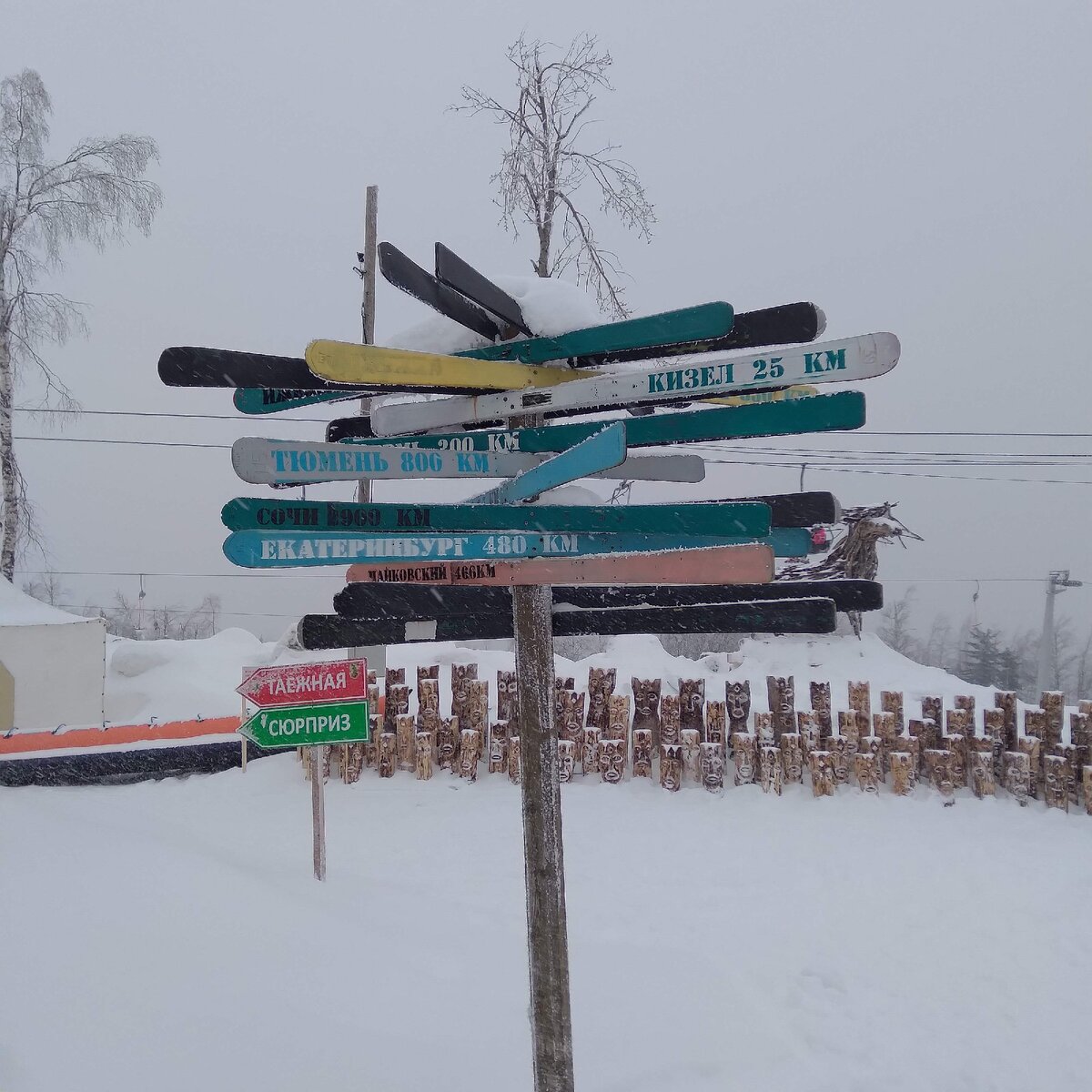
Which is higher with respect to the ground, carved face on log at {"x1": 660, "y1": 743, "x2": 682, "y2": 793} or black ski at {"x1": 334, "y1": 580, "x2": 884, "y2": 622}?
black ski at {"x1": 334, "y1": 580, "x2": 884, "y2": 622}

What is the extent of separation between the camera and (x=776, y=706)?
9211mm

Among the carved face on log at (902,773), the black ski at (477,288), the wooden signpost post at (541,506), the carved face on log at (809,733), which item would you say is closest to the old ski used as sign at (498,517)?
the wooden signpost post at (541,506)

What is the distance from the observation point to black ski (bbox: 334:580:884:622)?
8.37 feet

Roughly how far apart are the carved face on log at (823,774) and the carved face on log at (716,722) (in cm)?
105

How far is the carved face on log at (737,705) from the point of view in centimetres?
921

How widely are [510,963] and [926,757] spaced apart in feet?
19.2

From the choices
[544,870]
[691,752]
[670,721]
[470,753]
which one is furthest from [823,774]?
[544,870]

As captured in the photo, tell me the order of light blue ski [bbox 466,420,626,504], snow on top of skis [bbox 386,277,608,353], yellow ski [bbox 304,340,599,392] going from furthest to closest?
snow on top of skis [bbox 386,277,608,353]
yellow ski [bbox 304,340,599,392]
light blue ski [bbox 466,420,626,504]

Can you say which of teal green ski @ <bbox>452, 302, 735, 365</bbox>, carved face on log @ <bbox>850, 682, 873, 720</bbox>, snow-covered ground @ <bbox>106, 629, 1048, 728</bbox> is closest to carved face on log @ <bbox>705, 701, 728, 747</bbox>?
carved face on log @ <bbox>850, 682, 873, 720</bbox>

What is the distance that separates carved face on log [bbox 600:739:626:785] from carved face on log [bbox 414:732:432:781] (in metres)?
2.00

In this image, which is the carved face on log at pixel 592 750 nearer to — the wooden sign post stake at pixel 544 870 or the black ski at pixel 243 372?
the wooden sign post stake at pixel 544 870

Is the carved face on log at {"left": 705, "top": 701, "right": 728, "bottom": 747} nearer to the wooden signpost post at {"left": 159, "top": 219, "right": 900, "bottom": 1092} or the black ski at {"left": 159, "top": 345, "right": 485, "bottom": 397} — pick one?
the wooden signpost post at {"left": 159, "top": 219, "right": 900, "bottom": 1092}

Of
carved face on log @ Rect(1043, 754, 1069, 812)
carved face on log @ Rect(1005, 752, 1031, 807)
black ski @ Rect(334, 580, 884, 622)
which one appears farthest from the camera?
carved face on log @ Rect(1005, 752, 1031, 807)

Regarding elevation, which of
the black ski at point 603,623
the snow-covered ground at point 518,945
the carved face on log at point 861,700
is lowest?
the snow-covered ground at point 518,945
